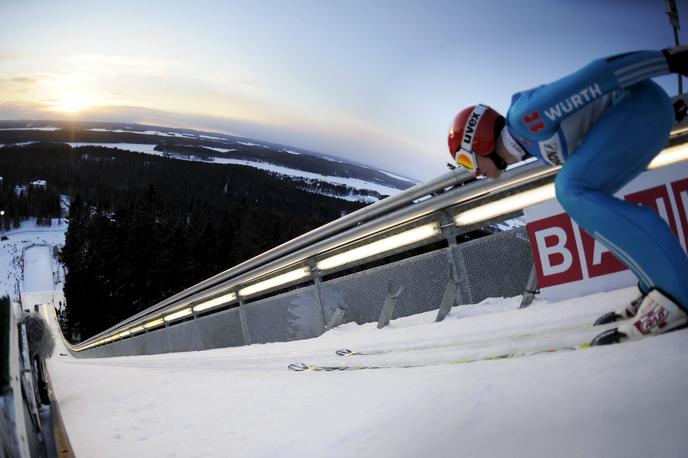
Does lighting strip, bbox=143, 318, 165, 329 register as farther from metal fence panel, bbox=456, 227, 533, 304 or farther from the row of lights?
metal fence panel, bbox=456, 227, 533, 304

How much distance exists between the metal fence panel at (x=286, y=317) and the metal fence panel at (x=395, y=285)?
0.31 meters

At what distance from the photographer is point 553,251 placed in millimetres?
4160

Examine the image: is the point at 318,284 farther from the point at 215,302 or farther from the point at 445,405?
the point at 445,405

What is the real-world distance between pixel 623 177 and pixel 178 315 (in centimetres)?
1288

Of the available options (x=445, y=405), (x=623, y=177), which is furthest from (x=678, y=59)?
(x=445, y=405)

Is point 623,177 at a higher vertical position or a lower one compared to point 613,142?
lower

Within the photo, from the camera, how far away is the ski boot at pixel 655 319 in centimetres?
217

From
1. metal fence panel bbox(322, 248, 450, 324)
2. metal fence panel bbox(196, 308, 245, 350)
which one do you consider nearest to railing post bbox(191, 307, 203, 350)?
metal fence panel bbox(196, 308, 245, 350)

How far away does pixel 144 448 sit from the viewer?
244 cm

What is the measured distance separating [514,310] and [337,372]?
190 centimetres

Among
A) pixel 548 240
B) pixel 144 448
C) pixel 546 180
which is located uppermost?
pixel 546 180

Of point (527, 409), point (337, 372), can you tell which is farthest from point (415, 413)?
point (337, 372)

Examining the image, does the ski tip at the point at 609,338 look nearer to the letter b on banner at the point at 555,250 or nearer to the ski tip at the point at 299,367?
the letter b on banner at the point at 555,250

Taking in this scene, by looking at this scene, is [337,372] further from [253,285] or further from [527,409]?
[253,285]
